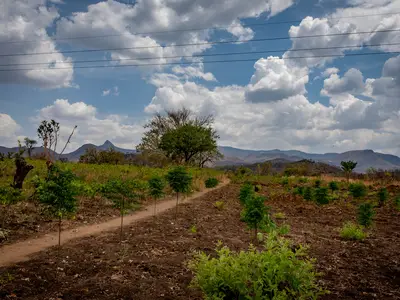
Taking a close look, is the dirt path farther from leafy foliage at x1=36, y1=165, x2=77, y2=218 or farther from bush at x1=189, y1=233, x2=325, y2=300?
bush at x1=189, y1=233, x2=325, y2=300

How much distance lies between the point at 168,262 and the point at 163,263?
4.1 inches

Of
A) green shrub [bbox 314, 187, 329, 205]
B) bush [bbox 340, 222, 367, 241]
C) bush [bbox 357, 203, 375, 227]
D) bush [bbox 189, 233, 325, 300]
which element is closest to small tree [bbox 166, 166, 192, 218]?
bush [bbox 340, 222, 367, 241]

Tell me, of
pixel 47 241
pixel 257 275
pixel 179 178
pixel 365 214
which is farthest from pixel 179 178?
pixel 257 275

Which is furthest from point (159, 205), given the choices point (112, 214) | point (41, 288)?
point (41, 288)

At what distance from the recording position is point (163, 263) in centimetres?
647

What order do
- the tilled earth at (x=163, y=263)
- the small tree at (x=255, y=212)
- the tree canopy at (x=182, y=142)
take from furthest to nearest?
the tree canopy at (x=182, y=142) → the small tree at (x=255, y=212) → the tilled earth at (x=163, y=263)

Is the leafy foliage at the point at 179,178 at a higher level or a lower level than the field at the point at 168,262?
higher

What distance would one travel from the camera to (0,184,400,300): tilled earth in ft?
17.3

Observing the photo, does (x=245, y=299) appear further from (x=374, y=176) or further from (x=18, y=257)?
(x=374, y=176)

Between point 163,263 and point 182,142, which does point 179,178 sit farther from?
point 182,142

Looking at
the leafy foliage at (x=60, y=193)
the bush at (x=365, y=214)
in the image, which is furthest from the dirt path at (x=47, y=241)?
the bush at (x=365, y=214)

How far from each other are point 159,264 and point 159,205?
8888mm

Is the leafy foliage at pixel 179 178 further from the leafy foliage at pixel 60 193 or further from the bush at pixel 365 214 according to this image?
the bush at pixel 365 214

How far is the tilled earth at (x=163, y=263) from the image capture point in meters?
5.27
